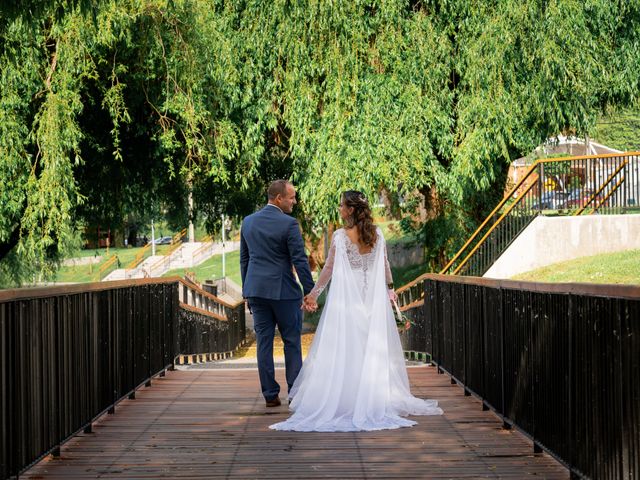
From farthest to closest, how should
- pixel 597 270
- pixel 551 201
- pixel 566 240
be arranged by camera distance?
1. pixel 551 201
2. pixel 566 240
3. pixel 597 270

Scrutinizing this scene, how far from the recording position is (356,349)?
31.3 feet

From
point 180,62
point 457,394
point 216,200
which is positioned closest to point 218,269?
point 216,200

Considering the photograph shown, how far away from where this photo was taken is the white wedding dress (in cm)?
895

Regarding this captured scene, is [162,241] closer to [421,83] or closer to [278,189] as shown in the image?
[421,83]

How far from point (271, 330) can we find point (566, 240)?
16535 millimetres

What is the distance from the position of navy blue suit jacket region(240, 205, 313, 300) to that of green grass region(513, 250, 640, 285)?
1120 centimetres

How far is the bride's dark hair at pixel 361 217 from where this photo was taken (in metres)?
9.39

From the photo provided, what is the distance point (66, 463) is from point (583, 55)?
56.5 feet

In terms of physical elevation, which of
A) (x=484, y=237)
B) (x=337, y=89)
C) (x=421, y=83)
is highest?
(x=421, y=83)

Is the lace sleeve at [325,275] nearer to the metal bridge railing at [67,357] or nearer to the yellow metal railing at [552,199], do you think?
the metal bridge railing at [67,357]

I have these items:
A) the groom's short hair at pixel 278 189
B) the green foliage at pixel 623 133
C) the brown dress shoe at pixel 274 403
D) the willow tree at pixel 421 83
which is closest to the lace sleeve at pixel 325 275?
the groom's short hair at pixel 278 189

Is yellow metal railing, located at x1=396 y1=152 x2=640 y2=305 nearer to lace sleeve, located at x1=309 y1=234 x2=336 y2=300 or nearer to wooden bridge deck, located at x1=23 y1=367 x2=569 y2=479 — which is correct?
lace sleeve, located at x1=309 y1=234 x2=336 y2=300

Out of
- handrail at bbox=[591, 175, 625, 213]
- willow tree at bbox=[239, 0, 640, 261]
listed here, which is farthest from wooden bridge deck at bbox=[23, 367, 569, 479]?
handrail at bbox=[591, 175, 625, 213]

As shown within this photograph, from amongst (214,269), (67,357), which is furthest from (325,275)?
(214,269)
